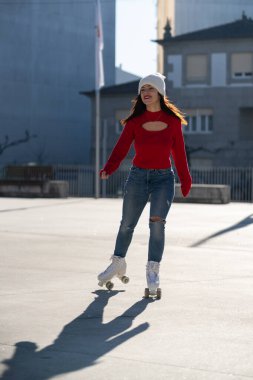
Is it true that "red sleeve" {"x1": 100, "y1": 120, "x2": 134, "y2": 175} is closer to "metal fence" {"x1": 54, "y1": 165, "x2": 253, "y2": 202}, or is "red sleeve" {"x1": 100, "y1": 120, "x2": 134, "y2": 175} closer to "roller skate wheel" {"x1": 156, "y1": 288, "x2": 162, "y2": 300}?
"roller skate wheel" {"x1": 156, "y1": 288, "x2": 162, "y2": 300}

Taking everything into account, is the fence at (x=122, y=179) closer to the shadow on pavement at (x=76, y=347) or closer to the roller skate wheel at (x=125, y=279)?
the roller skate wheel at (x=125, y=279)

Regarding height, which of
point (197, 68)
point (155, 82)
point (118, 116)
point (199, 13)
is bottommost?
point (118, 116)

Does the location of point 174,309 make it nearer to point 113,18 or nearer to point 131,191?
point 131,191

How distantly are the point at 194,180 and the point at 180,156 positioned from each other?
74.6 ft

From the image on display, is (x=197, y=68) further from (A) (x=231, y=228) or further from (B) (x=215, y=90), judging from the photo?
(A) (x=231, y=228)

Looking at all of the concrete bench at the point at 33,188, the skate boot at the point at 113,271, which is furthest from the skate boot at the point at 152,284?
the concrete bench at the point at 33,188

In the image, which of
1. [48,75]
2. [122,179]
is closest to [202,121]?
[48,75]

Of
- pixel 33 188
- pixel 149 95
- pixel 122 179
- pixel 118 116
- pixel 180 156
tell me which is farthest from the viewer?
pixel 118 116

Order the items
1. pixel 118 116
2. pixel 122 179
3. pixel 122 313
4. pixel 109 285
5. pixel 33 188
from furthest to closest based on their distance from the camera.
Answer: pixel 118 116, pixel 122 179, pixel 33 188, pixel 109 285, pixel 122 313

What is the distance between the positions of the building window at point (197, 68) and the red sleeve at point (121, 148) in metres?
36.5

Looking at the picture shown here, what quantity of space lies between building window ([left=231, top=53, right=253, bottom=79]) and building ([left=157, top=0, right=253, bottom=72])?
54.0 ft

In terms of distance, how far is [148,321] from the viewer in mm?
5168

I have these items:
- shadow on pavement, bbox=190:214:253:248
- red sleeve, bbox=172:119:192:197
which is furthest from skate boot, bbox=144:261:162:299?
shadow on pavement, bbox=190:214:253:248

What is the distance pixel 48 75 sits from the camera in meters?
47.3
